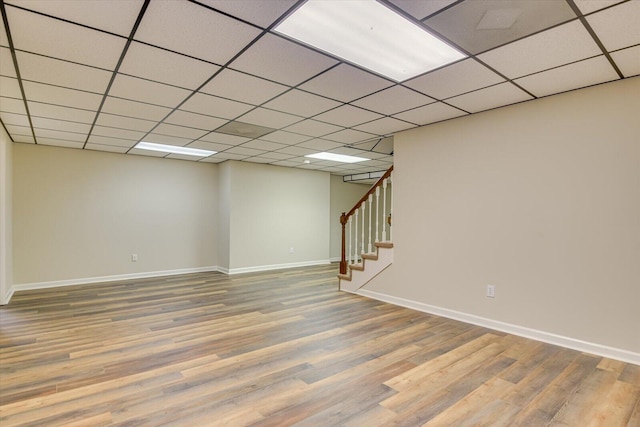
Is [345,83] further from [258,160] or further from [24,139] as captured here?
[24,139]

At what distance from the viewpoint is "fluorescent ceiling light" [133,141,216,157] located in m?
5.62

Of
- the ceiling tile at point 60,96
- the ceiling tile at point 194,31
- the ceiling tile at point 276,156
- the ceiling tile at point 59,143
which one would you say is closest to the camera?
the ceiling tile at point 194,31

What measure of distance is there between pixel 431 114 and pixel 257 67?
6.98ft

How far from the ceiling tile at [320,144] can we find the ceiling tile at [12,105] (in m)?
3.40

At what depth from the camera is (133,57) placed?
2510 mm

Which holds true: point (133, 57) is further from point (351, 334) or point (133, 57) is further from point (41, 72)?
point (351, 334)

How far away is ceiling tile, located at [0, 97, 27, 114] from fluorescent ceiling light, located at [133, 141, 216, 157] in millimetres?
1729

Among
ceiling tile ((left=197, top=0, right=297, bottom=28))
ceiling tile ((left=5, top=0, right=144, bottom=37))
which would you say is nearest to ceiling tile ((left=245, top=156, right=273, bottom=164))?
ceiling tile ((left=5, top=0, right=144, bottom=37))

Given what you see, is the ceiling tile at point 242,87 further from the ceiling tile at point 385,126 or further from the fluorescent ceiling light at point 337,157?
the fluorescent ceiling light at point 337,157

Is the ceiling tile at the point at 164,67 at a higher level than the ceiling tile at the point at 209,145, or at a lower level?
higher

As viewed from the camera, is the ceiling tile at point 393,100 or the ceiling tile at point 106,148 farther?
the ceiling tile at point 106,148

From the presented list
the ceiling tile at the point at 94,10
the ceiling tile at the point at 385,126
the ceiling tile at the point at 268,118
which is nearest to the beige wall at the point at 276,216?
the ceiling tile at the point at 268,118

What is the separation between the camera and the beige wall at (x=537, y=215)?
2879 millimetres

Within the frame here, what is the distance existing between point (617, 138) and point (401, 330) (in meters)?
2.65
